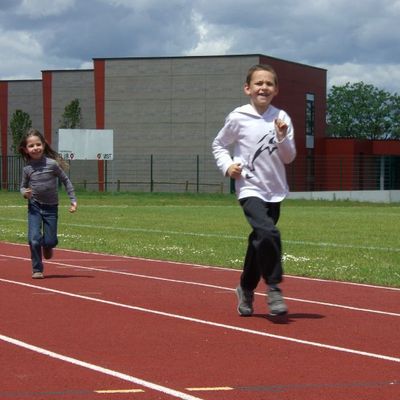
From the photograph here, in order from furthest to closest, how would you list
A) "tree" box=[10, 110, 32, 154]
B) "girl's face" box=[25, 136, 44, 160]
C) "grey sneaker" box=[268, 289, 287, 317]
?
"tree" box=[10, 110, 32, 154] < "girl's face" box=[25, 136, 44, 160] < "grey sneaker" box=[268, 289, 287, 317]

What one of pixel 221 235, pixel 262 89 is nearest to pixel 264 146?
pixel 262 89

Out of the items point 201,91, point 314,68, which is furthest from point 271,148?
point 314,68

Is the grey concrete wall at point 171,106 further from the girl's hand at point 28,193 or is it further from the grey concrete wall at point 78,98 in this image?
the girl's hand at point 28,193

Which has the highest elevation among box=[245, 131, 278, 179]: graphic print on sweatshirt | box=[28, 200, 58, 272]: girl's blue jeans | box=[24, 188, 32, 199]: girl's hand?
box=[245, 131, 278, 179]: graphic print on sweatshirt

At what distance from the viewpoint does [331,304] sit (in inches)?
410

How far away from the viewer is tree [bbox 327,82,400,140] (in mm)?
130750

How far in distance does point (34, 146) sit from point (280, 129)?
16.5ft

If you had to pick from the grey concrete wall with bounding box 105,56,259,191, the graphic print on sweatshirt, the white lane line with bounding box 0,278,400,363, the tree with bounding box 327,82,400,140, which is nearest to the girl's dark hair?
the white lane line with bounding box 0,278,400,363

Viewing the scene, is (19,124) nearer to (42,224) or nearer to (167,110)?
(167,110)

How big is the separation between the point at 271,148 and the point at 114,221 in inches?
832

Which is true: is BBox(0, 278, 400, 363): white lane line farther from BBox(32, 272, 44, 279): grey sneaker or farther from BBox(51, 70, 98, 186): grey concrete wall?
BBox(51, 70, 98, 186): grey concrete wall

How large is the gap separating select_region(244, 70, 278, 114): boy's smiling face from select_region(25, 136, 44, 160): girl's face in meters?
4.62

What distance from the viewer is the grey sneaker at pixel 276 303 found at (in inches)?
353

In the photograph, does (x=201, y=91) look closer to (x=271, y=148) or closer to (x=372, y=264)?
(x=372, y=264)
